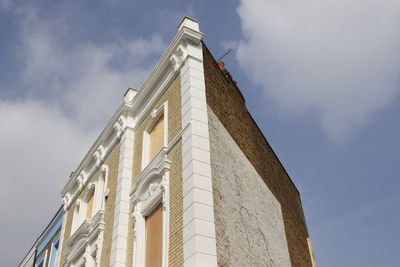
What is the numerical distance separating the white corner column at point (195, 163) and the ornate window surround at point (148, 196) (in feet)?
3.19

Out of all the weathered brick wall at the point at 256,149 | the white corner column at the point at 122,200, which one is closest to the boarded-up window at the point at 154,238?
the white corner column at the point at 122,200

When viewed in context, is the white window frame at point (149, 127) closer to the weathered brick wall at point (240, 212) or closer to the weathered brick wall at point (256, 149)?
the weathered brick wall at point (256, 149)

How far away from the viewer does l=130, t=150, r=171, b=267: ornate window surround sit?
43.4 feet

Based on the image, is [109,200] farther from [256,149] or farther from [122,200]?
[256,149]

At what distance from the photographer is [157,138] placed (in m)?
15.5

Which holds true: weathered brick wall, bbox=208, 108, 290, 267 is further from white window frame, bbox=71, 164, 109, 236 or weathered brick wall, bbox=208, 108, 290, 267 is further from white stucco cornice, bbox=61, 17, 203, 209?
white window frame, bbox=71, 164, 109, 236

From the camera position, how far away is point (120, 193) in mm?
15547

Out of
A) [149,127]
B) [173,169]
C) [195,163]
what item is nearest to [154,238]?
[173,169]

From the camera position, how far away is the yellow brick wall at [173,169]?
11.7 metres

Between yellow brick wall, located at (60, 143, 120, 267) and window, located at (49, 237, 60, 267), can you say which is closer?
yellow brick wall, located at (60, 143, 120, 267)

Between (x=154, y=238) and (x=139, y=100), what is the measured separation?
5500mm

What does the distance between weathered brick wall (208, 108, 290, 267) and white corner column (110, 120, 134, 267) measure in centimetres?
352

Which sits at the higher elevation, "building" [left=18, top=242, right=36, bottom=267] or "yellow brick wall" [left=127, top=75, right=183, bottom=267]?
"building" [left=18, top=242, right=36, bottom=267]

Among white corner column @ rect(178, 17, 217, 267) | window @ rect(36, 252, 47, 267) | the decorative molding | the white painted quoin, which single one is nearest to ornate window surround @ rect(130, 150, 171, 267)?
the white painted quoin
